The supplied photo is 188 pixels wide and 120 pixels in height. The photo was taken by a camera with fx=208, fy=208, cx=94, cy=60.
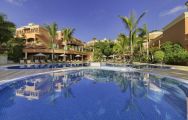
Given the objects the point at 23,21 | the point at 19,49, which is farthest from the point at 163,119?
the point at 23,21

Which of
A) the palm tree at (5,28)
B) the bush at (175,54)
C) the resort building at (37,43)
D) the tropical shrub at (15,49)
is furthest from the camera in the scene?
the resort building at (37,43)

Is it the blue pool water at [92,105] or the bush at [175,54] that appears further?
the bush at [175,54]

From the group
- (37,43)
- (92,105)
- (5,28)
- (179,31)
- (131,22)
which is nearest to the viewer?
(92,105)

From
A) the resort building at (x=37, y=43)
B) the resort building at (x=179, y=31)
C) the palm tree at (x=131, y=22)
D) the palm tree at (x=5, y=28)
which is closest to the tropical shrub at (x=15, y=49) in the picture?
the resort building at (x=37, y=43)

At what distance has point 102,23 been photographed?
65.6m

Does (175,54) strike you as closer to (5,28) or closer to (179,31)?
(179,31)

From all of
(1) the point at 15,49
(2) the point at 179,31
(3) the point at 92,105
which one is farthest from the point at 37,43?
(3) the point at 92,105

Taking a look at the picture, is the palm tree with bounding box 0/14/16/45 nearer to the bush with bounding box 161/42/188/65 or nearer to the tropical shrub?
the tropical shrub

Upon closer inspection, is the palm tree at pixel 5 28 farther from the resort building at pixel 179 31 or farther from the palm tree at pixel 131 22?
the resort building at pixel 179 31

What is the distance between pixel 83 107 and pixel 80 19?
164 feet

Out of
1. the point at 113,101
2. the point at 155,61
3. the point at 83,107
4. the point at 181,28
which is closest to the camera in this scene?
the point at 83,107

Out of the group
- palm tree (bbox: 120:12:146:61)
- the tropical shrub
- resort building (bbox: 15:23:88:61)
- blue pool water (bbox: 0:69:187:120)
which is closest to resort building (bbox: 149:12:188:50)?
palm tree (bbox: 120:12:146:61)

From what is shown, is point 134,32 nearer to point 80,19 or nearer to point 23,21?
point 80,19

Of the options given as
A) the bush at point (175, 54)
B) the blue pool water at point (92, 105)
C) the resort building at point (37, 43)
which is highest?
the resort building at point (37, 43)
